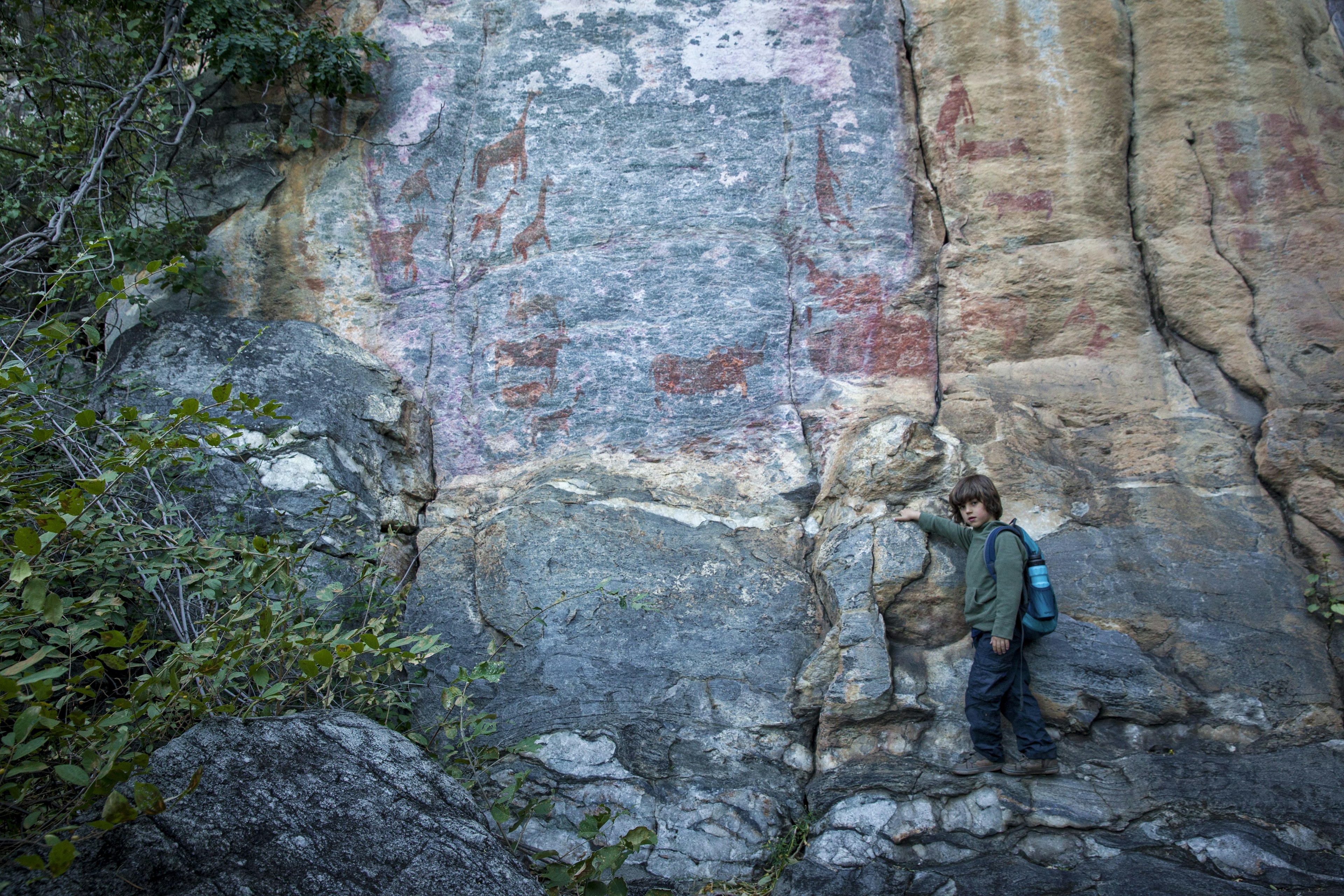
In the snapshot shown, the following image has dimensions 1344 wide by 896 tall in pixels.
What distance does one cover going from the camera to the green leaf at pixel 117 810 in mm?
1678

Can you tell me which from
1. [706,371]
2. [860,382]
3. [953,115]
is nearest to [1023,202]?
[953,115]

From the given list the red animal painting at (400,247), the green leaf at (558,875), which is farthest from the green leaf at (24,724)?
the red animal painting at (400,247)

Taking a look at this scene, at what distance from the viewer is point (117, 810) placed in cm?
169

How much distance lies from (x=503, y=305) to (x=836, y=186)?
1.92 meters

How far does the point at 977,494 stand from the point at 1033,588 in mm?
416

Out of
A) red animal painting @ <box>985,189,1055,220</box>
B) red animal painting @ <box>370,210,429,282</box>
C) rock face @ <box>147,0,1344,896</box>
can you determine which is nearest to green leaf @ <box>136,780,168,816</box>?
rock face @ <box>147,0,1344,896</box>

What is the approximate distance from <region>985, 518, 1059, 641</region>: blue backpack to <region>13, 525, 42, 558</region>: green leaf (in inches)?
114

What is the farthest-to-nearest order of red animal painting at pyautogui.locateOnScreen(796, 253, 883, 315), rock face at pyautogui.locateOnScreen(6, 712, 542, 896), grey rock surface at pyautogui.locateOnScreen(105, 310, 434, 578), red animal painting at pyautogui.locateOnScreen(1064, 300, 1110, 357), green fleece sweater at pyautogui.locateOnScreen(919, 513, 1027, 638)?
red animal painting at pyautogui.locateOnScreen(796, 253, 883, 315) → red animal painting at pyautogui.locateOnScreen(1064, 300, 1110, 357) → grey rock surface at pyautogui.locateOnScreen(105, 310, 434, 578) → green fleece sweater at pyautogui.locateOnScreen(919, 513, 1027, 638) → rock face at pyautogui.locateOnScreen(6, 712, 542, 896)

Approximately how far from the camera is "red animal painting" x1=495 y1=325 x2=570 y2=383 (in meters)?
4.49

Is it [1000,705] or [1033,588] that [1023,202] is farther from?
[1000,705]

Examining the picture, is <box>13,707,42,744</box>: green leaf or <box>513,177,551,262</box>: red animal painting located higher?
<box>513,177,551,262</box>: red animal painting

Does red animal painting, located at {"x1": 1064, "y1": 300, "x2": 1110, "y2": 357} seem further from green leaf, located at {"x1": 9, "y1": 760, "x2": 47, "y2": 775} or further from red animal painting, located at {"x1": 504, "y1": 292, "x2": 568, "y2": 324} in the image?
green leaf, located at {"x1": 9, "y1": 760, "x2": 47, "y2": 775}

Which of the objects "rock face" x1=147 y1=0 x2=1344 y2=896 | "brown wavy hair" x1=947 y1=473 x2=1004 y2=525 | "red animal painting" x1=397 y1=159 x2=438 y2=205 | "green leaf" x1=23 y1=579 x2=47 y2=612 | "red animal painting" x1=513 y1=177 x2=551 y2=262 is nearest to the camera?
"green leaf" x1=23 y1=579 x2=47 y2=612

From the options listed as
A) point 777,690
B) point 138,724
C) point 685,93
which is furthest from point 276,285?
point 777,690
